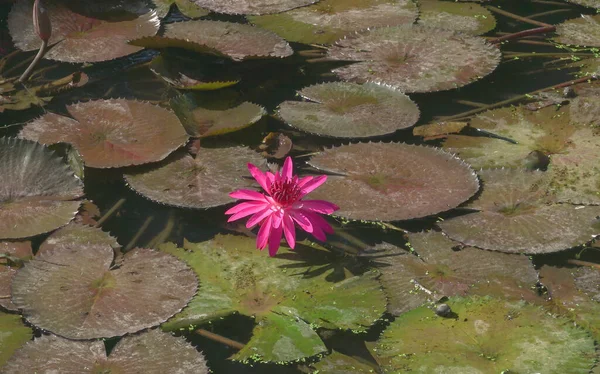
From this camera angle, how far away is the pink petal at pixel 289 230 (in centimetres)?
282

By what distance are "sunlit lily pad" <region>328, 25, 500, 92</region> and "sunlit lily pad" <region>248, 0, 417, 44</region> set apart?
0.12m

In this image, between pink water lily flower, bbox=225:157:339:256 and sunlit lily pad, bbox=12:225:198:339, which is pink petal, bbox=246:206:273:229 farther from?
sunlit lily pad, bbox=12:225:198:339

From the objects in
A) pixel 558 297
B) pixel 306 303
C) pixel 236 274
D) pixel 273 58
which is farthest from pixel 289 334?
pixel 273 58

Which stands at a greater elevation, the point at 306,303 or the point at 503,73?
the point at 503,73

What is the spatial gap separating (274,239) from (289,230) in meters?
0.06

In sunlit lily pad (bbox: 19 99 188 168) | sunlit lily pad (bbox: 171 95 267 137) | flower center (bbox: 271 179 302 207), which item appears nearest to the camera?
flower center (bbox: 271 179 302 207)

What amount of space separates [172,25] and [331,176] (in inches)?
67.6

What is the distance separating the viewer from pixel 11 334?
8.51ft

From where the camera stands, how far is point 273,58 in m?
4.23

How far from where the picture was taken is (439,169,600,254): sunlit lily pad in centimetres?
294

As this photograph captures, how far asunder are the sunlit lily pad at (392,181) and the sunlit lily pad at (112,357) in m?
0.91

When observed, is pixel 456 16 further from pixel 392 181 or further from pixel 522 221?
pixel 522 221

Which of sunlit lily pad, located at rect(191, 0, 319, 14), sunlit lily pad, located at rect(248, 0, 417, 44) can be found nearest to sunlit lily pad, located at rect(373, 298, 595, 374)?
sunlit lily pad, located at rect(248, 0, 417, 44)

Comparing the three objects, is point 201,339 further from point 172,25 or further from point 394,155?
point 172,25
